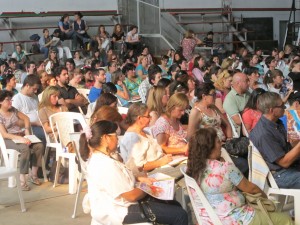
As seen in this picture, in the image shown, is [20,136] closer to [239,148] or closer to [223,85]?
[239,148]

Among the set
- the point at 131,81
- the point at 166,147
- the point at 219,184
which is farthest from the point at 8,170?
the point at 131,81

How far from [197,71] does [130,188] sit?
900 cm

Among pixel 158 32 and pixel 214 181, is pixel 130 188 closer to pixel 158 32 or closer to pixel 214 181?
pixel 214 181

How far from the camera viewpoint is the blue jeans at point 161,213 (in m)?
4.37

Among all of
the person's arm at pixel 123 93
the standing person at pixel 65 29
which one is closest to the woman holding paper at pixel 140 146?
the person's arm at pixel 123 93

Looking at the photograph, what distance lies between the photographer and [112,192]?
433cm

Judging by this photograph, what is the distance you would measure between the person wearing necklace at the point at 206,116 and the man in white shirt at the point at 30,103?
2042 millimetres

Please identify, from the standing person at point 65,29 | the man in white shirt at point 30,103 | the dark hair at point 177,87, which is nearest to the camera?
the man in white shirt at point 30,103

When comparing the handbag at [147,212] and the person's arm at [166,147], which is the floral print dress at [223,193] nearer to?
the handbag at [147,212]

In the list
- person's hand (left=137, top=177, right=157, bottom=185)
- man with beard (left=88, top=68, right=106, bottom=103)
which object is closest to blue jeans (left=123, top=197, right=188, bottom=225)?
person's hand (left=137, top=177, right=157, bottom=185)

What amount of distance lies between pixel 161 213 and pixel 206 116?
2.59 meters

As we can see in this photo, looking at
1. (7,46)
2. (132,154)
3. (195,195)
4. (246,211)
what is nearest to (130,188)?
(195,195)

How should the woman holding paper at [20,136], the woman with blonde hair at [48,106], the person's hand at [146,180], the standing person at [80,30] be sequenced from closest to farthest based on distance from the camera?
the person's hand at [146,180], the woman holding paper at [20,136], the woman with blonde hair at [48,106], the standing person at [80,30]

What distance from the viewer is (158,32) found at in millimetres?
18672
